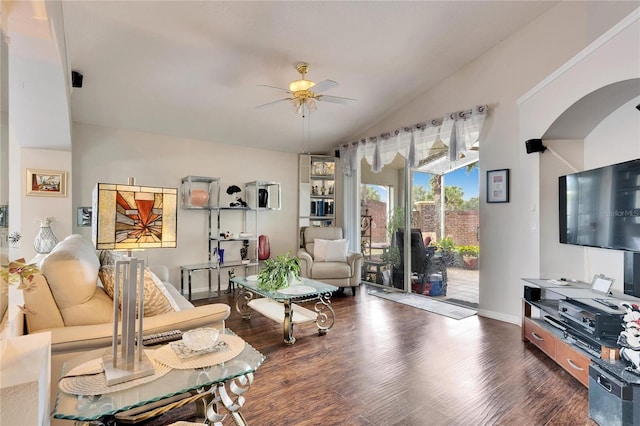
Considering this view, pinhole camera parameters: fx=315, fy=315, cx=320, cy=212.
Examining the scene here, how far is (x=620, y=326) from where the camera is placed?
2057mm

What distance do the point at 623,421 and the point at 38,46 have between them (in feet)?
12.7

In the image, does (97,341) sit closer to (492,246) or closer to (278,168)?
(492,246)

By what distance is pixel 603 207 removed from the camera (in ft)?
8.17

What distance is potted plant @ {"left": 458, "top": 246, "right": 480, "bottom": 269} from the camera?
422 centimetres

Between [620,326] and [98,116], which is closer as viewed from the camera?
[620,326]

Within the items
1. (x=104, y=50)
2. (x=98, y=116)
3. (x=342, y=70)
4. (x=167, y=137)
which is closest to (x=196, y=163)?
(x=167, y=137)

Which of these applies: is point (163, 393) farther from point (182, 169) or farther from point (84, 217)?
point (182, 169)

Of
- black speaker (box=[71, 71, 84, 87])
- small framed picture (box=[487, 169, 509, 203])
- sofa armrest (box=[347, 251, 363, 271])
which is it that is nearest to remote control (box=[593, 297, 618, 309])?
small framed picture (box=[487, 169, 509, 203])

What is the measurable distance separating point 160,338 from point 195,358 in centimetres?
36

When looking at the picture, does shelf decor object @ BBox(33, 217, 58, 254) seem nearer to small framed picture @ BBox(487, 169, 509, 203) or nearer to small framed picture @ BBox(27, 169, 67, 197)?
small framed picture @ BBox(27, 169, 67, 197)

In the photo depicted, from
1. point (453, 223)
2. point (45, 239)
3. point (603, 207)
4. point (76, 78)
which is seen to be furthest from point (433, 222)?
point (45, 239)

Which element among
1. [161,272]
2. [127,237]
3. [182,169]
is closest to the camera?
[127,237]

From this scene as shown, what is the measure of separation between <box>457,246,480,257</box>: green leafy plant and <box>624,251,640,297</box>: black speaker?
175 cm

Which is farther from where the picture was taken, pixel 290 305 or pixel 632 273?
pixel 290 305
